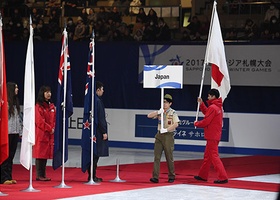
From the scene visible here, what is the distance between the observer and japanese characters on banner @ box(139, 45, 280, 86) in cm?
1936

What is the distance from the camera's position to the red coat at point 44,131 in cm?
1359

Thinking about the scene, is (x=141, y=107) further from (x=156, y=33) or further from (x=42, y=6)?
(x=42, y=6)

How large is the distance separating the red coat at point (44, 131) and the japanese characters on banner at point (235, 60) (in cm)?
718

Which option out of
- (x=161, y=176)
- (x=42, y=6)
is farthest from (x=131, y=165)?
(x=42, y=6)

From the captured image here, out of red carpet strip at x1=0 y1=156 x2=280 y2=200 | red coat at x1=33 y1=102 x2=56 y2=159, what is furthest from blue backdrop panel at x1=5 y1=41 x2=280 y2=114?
red coat at x1=33 y1=102 x2=56 y2=159

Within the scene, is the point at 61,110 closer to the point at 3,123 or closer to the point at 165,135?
the point at 165,135

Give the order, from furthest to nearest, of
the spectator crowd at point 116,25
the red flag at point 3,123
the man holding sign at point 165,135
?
the spectator crowd at point 116,25, the man holding sign at point 165,135, the red flag at point 3,123

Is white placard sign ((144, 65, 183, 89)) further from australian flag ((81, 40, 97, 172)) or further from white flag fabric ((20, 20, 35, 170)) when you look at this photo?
white flag fabric ((20, 20, 35, 170))

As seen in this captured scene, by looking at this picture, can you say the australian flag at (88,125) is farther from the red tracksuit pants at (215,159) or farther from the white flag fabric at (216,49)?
the white flag fabric at (216,49)

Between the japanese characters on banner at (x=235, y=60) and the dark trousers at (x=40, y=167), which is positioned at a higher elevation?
the japanese characters on banner at (x=235, y=60)

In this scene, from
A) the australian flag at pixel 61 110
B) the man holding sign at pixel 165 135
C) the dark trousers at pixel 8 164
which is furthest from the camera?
the man holding sign at pixel 165 135

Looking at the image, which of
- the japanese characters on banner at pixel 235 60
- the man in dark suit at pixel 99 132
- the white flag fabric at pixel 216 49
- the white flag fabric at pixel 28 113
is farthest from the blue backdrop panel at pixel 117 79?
the white flag fabric at pixel 28 113

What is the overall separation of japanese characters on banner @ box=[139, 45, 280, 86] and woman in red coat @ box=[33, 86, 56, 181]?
7181 mm

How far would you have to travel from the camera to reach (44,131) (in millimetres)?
13688
